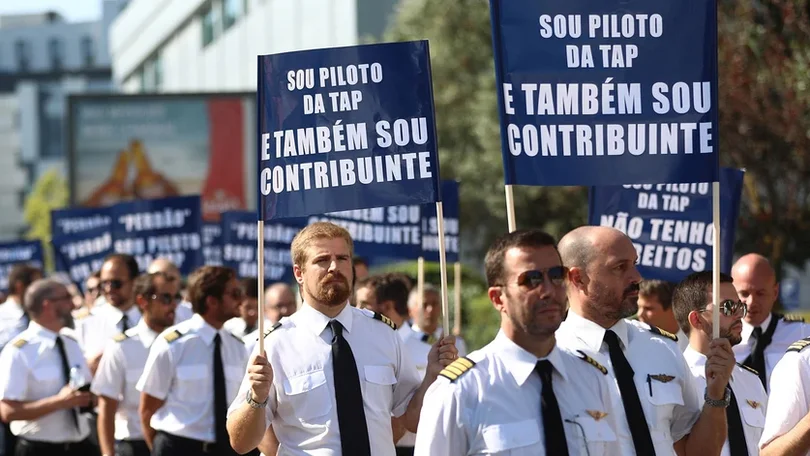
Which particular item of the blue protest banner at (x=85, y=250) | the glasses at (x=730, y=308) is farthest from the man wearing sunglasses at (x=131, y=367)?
the blue protest banner at (x=85, y=250)

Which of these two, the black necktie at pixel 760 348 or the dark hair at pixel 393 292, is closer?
the black necktie at pixel 760 348

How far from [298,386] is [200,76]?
182ft

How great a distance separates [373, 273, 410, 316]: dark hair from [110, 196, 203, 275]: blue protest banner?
5.42 meters

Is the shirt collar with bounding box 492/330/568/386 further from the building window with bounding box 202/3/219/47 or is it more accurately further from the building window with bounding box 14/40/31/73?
the building window with bounding box 14/40/31/73

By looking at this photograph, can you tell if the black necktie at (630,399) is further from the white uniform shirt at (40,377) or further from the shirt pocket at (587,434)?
the white uniform shirt at (40,377)

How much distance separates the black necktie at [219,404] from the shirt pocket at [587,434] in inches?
176

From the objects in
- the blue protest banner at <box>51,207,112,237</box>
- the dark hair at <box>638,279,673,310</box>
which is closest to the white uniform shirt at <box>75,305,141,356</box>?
the blue protest banner at <box>51,207,112,237</box>

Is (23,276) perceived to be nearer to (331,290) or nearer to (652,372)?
(331,290)

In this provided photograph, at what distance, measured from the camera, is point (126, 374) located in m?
10.3

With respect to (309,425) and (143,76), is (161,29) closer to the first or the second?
(143,76)

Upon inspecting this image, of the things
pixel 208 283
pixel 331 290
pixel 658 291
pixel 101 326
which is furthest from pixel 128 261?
pixel 331 290

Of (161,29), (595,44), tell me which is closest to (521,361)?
(595,44)

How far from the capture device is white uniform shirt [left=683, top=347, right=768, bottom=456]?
657cm

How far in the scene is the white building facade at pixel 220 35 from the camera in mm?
42031
